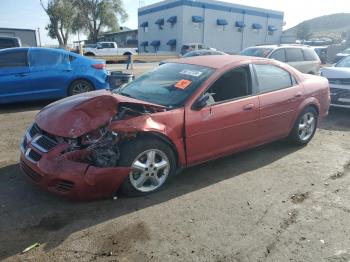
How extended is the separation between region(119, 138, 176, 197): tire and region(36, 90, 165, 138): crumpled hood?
421mm

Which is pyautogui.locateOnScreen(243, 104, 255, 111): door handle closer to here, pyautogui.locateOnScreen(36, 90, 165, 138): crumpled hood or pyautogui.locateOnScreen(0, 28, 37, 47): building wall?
pyautogui.locateOnScreen(36, 90, 165, 138): crumpled hood

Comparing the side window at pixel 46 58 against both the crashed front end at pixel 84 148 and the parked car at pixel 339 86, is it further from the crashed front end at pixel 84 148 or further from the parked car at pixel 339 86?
the parked car at pixel 339 86

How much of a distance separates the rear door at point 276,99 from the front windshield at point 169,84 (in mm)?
975

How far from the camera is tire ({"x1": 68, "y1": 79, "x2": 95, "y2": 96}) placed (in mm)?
8961

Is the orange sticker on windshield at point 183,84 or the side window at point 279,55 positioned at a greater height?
the orange sticker on windshield at point 183,84

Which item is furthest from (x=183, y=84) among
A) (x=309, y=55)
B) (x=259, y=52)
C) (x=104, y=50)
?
(x=104, y=50)

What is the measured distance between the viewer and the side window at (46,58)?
8.57 metres

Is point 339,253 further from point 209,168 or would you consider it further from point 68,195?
point 68,195

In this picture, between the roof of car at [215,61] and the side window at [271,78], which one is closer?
the roof of car at [215,61]

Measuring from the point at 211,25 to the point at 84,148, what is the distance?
40.5 metres

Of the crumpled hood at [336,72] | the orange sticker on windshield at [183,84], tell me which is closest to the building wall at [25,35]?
the crumpled hood at [336,72]

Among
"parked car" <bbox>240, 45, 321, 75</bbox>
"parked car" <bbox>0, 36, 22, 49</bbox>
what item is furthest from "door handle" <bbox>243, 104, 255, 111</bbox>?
"parked car" <bbox>0, 36, 22, 49</bbox>

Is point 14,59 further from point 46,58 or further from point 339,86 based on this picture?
point 339,86

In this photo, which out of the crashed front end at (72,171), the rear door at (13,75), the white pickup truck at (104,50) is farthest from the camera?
the white pickup truck at (104,50)
